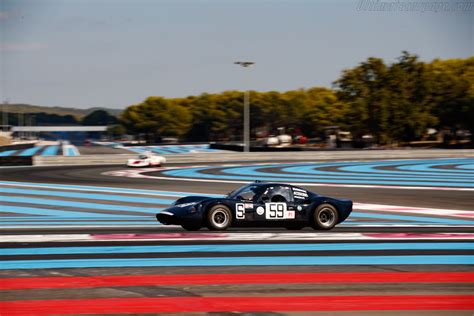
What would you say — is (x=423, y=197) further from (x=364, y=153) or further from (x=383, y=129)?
(x=383, y=129)

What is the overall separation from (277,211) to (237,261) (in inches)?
146

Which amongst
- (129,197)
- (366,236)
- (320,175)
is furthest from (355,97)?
(366,236)

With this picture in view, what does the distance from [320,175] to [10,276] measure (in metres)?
28.8

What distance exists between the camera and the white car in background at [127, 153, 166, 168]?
147 ft

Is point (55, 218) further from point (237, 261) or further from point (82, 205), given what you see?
point (237, 261)

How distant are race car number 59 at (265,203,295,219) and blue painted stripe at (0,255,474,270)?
3.12 meters

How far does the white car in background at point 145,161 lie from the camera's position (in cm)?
4491

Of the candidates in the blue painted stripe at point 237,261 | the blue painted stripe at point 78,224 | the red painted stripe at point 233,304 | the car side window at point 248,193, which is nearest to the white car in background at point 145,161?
the blue painted stripe at point 78,224

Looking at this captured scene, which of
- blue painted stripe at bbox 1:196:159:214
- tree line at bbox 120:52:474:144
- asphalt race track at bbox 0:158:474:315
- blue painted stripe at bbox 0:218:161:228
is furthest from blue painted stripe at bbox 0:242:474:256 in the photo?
tree line at bbox 120:52:474:144

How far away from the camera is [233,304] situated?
332 inches

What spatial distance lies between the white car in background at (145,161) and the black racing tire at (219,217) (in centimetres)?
3076

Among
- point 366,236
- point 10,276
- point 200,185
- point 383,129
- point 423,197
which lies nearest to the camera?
point 10,276

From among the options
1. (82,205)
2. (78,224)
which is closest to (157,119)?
(82,205)

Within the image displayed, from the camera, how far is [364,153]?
2196 inches
